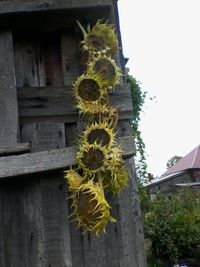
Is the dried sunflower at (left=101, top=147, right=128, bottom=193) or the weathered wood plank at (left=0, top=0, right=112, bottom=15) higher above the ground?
the weathered wood plank at (left=0, top=0, right=112, bottom=15)

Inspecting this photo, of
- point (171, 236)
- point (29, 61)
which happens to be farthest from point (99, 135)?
point (171, 236)

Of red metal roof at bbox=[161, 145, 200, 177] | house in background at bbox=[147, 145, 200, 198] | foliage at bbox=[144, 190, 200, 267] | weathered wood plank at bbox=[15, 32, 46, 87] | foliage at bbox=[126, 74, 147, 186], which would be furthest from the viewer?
red metal roof at bbox=[161, 145, 200, 177]

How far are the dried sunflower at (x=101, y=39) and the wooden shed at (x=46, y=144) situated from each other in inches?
3.5

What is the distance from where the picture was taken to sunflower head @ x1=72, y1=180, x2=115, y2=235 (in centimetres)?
188

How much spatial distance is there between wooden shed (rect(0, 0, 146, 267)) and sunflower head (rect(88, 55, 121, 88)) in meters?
0.08

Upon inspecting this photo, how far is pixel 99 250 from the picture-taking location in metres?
2.01

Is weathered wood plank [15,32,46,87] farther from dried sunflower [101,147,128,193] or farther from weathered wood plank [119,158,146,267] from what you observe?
weathered wood plank [119,158,146,267]

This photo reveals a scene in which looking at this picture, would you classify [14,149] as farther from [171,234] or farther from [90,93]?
[171,234]

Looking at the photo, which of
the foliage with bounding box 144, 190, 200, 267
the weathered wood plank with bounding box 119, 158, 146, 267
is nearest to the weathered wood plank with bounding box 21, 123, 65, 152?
the weathered wood plank with bounding box 119, 158, 146, 267

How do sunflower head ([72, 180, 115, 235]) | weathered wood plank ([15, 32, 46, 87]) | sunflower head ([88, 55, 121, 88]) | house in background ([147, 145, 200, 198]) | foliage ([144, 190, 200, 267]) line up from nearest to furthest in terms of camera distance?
sunflower head ([72, 180, 115, 235]), sunflower head ([88, 55, 121, 88]), weathered wood plank ([15, 32, 46, 87]), foliage ([144, 190, 200, 267]), house in background ([147, 145, 200, 198])

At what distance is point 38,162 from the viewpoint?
6.47ft

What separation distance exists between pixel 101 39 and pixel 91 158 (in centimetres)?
61

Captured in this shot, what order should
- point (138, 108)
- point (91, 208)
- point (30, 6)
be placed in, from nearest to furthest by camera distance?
1. point (91, 208)
2. point (30, 6)
3. point (138, 108)

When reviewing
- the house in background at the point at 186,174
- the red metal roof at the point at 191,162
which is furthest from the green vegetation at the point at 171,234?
the red metal roof at the point at 191,162
